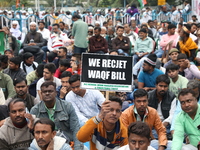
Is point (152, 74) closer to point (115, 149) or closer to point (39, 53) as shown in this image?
point (115, 149)

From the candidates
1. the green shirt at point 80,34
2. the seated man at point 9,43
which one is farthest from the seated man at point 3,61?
the green shirt at point 80,34

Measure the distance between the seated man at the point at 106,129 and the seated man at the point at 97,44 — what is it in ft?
23.6

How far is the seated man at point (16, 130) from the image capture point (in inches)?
191

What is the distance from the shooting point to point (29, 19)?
17.2 meters

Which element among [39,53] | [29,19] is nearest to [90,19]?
[29,19]

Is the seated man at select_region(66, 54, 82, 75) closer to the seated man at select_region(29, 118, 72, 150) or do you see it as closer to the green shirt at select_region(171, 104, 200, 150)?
the green shirt at select_region(171, 104, 200, 150)

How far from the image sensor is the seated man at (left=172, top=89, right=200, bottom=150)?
4.98m

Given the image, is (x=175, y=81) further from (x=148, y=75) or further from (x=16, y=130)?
(x=16, y=130)

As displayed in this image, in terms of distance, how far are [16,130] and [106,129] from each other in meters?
1.08

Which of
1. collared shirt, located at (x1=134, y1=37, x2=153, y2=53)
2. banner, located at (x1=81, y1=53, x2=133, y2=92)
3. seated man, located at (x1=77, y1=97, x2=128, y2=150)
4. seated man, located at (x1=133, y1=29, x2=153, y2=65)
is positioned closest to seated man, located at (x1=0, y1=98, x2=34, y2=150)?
seated man, located at (x1=77, y1=97, x2=128, y2=150)

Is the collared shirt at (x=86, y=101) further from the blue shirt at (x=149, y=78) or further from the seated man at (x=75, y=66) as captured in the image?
the seated man at (x=75, y=66)

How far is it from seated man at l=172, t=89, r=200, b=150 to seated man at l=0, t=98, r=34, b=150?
176cm

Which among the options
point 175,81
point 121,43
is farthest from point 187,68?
point 121,43

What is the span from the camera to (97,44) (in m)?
12.0
